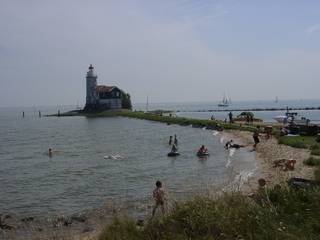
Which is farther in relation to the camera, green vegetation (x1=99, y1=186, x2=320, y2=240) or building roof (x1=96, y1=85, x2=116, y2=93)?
building roof (x1=96, y1=85, x2=116, y2=93)

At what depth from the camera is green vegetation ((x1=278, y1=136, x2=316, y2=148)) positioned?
142ft

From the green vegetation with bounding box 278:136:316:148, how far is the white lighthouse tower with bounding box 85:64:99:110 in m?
105

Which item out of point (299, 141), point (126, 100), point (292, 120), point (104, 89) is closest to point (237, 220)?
point (299, 141)

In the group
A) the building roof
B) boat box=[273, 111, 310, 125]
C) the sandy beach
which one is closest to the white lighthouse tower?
the building roof

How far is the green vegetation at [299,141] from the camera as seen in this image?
43.2 meters

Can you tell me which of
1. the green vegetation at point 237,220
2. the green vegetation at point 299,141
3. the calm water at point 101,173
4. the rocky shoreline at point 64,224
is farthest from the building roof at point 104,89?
the green vegetation at point 237,220

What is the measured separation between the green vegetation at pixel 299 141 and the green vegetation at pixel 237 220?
3272cm

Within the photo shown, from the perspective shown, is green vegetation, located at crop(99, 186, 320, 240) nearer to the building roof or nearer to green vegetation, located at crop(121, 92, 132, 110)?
the building roof

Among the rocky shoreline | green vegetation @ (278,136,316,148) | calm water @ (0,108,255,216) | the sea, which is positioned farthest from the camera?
green vegetation @ (278,136,316,148)

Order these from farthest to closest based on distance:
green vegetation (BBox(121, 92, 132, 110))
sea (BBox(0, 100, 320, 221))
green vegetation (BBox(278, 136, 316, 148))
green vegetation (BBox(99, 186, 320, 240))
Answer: green vegetation (BBox(121, 92, 132, 110))
green vegetation (BBox(278, 136, 316, 148))
sea (BBox(0, 100, 320, 221))
green vegetation (BBox(99, 186, 320, 240))

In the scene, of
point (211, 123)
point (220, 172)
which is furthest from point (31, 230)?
point (211, 123)

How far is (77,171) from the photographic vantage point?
4053 centimetres

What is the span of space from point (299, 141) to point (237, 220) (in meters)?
36.6

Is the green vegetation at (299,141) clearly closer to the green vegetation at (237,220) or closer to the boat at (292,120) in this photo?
the boat at (292,120)
